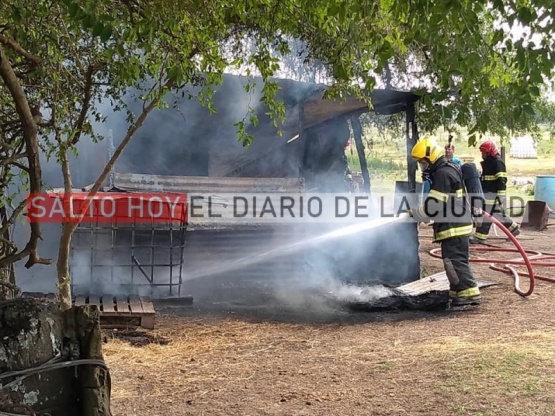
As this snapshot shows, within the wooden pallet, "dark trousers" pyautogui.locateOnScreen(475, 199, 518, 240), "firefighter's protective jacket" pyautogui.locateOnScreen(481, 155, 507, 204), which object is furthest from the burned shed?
"firefighter's protective jacket" pyautogui.locateOnScreen(481, 155, 507, 204)

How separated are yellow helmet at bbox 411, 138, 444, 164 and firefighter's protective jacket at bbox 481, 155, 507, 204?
4598 millimetres

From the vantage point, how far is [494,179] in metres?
11.3

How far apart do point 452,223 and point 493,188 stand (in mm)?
4859

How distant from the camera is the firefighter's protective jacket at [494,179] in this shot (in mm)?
11258

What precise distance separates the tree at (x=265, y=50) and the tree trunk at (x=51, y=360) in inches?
25.6

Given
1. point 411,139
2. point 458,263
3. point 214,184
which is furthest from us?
point 214,184

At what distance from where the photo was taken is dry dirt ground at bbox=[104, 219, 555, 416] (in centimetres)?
401

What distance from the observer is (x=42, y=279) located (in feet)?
28.2

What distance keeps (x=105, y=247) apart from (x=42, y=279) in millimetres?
1471

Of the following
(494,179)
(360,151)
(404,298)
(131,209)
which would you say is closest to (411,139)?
(360,151)

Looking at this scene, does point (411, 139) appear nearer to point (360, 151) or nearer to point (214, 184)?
point (360, 151)

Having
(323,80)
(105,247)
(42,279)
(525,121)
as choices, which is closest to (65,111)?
(525,121)

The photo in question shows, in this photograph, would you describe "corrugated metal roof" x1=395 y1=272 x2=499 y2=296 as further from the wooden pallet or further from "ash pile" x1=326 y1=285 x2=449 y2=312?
the wooden pallet

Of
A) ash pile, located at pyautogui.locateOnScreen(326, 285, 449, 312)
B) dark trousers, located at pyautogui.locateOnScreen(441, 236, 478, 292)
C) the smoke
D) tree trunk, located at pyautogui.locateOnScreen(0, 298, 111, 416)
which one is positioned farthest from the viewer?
the smoke
